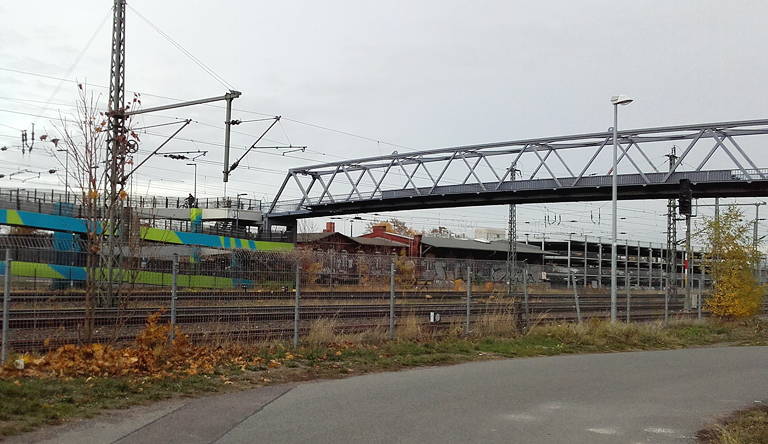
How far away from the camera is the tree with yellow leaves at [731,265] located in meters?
28.4

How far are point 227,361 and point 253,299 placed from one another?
284cm

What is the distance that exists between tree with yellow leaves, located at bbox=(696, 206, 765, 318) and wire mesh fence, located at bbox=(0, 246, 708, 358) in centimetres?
1153

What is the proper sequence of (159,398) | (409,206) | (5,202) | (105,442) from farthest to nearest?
(409,206)
(5,202)
(159,398)
(105,442)

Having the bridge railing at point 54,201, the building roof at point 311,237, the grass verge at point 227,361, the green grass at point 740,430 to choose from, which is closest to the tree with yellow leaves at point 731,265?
the grass verge at point 227,361

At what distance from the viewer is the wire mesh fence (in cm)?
1376

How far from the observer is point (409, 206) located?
55.3 metres

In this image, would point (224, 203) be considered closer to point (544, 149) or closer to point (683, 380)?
point (544, 149)

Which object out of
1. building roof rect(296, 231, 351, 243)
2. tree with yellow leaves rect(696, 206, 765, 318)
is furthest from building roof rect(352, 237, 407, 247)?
tree with yellow leaves rect(696, 206, 765, 318)

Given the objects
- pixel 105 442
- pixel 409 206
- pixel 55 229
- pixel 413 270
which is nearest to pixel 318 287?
pixel 413 270

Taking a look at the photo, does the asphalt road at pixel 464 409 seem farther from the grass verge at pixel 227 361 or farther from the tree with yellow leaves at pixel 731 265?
the tree with yellow leaves at pixel 731 265

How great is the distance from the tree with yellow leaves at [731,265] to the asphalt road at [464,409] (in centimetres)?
1568

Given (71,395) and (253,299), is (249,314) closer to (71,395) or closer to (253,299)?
(253,299)

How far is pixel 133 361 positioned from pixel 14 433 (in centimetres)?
365

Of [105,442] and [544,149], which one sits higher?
[544,149]
